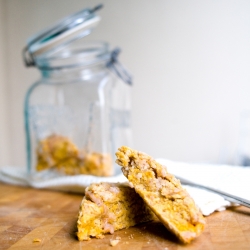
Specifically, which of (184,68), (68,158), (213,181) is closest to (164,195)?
(213,181)

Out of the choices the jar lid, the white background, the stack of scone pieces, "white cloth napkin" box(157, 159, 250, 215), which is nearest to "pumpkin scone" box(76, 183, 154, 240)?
the stack of scone pieces

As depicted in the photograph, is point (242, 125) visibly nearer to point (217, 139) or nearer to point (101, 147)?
point (217, 139)

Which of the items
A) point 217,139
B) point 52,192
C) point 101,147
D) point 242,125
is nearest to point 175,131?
point 217,139

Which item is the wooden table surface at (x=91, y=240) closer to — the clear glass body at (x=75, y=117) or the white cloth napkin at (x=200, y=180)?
the white cloth napkin at (x=200, y=180)

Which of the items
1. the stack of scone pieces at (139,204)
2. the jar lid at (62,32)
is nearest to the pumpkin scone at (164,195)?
the stack of scone pieces at (139,204)

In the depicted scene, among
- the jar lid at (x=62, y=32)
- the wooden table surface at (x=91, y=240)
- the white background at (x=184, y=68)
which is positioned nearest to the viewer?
the wooden table surface at (x=91, y=240)

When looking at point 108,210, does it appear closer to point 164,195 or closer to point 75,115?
point 164,195
